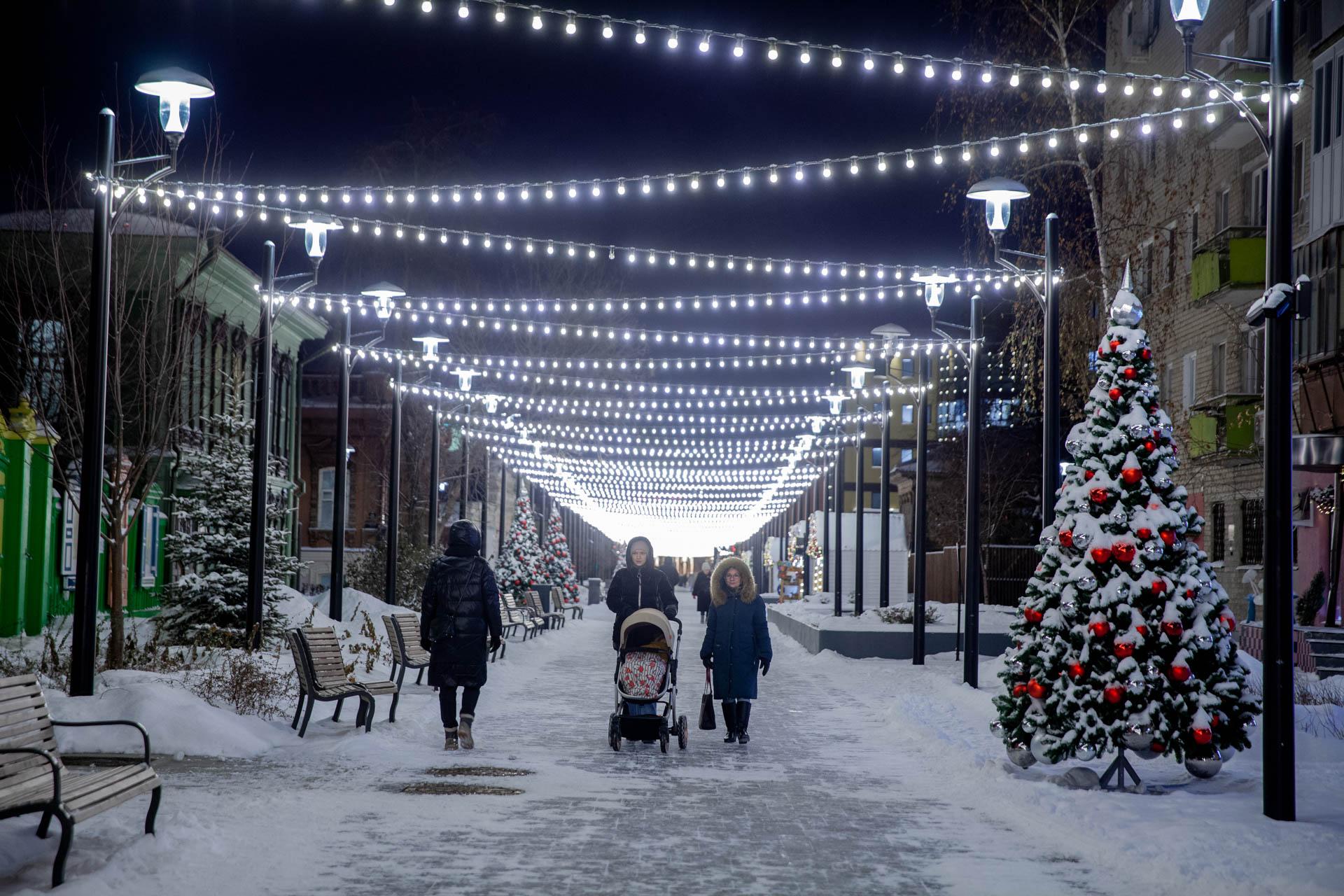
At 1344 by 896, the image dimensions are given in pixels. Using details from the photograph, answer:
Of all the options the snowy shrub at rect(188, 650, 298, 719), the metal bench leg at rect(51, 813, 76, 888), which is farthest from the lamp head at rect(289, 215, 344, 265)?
the metal bench leg at rect(51, 813, 76, 888)

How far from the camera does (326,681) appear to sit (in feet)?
45.9

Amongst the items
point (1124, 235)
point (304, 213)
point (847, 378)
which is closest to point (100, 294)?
point (304, 213)

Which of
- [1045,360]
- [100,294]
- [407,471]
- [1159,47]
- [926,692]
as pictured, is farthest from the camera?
[407,471]

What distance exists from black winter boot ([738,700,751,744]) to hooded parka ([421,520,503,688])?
2545mm

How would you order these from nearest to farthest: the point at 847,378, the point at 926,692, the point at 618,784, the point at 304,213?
the point at 618,784 → the point at 304,213 → the point at 926,692 → the point at 847,378

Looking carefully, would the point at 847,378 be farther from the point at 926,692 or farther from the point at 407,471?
the point at 926,692

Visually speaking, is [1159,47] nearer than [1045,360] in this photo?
No

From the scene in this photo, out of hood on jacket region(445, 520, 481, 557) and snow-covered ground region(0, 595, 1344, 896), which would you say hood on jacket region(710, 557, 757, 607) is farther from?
hood on jacket region(445, 520, 481, 557)

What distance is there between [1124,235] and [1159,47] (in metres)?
8.14

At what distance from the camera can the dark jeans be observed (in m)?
12.8

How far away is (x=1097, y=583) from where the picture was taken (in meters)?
11.1

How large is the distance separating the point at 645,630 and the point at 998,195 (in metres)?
6.46

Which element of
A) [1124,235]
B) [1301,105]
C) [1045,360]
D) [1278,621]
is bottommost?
[1278,621]

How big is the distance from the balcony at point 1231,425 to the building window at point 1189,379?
271cm
